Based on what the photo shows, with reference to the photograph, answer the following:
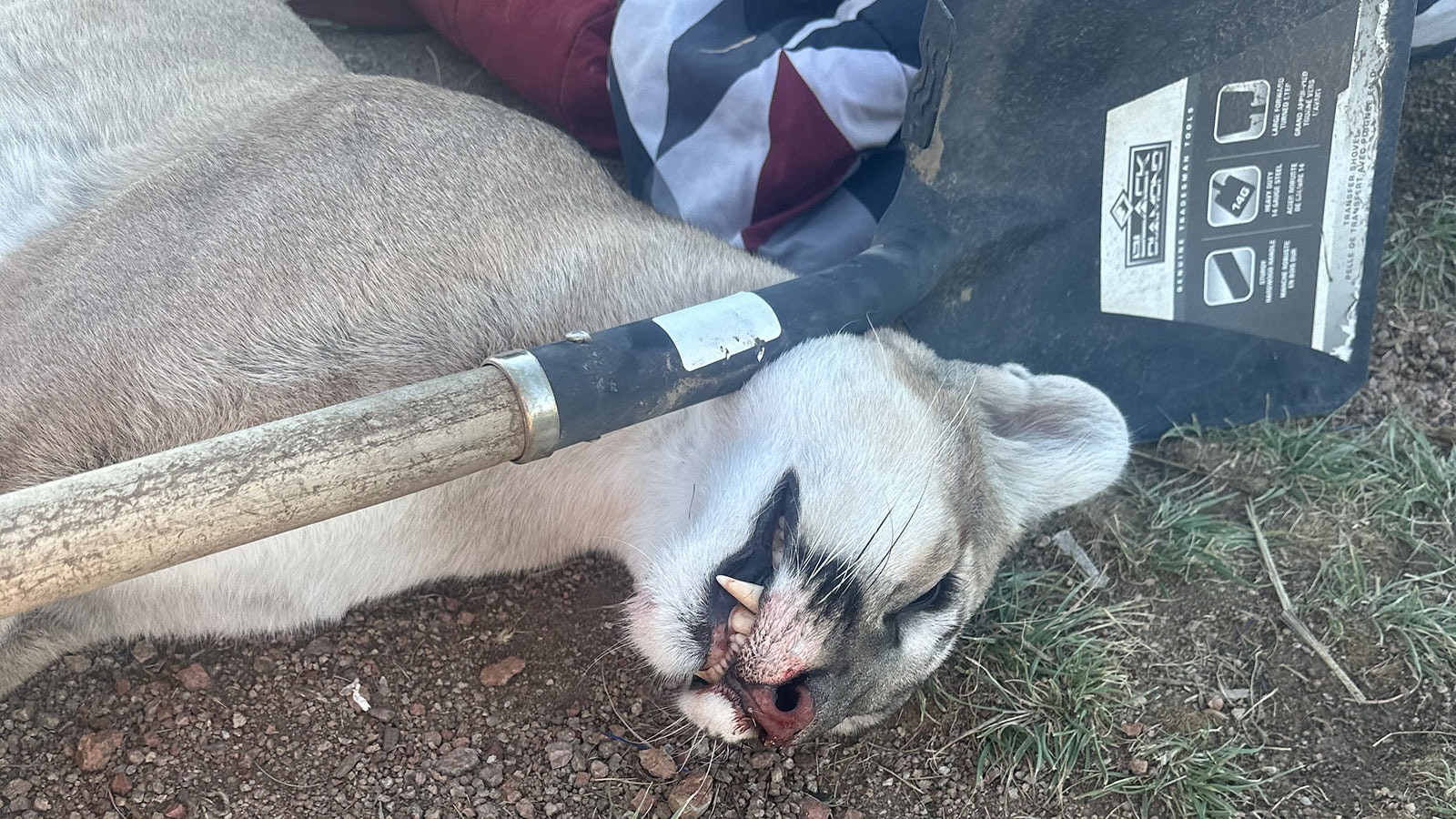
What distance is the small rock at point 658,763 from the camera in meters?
2.89

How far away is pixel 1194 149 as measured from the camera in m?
3.35

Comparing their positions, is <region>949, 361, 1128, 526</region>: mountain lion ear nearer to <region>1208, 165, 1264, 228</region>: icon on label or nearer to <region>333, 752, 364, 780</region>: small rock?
<region>1208, 165, 1264, 228</region>: icon on label

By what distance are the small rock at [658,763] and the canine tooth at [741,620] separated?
58 centimetres

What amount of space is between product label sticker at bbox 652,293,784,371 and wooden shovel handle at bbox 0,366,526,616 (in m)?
0.46

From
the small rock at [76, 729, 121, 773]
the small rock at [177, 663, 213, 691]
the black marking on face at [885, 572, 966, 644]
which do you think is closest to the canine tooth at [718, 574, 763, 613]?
the black marking on face at [885, 572, 966, 644]

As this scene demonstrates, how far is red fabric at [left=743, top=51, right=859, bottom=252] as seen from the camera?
3688mm

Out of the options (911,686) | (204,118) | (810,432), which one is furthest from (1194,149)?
(204,118)

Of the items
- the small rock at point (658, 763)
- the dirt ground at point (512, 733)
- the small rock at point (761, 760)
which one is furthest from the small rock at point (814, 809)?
the small rock at point (658, 763)

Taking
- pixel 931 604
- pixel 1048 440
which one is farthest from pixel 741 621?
pixel 1048 440

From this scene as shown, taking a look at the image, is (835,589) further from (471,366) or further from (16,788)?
(16,788)

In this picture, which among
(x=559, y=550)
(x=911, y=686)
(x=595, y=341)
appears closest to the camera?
(x=595, y=341)

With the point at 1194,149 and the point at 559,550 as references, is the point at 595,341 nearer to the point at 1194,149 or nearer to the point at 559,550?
Result: the point at 559,550

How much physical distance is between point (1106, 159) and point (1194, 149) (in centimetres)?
30

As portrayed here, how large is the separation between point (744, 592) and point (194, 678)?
62.5 inches
